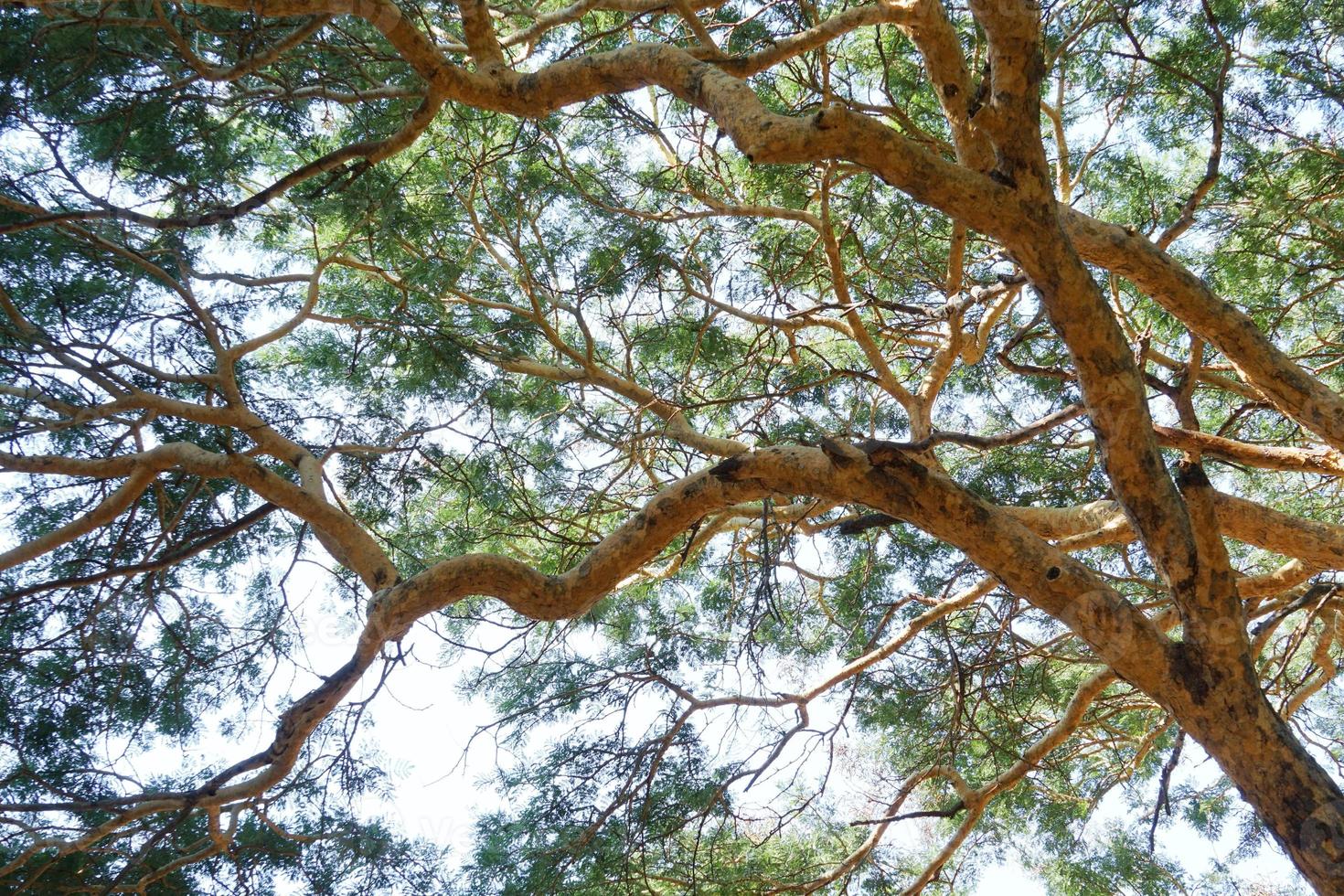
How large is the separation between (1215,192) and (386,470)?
12.0 ft

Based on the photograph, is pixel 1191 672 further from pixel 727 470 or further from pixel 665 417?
pixel 665 417

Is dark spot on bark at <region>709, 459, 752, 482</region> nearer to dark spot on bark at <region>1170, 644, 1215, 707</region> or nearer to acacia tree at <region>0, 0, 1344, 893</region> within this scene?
acacia tree at <region>0, 0, 1344, 893</region>

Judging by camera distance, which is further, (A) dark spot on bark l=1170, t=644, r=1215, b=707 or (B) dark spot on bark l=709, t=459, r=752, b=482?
(B) dark spot on bark l=709, t=459, r=752, b=482

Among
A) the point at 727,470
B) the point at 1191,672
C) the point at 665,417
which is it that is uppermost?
the point at 665,417

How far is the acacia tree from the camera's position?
2426 mm

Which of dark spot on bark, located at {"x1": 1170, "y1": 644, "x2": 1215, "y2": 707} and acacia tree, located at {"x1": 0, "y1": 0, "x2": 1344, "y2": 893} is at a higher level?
acacia tree, located at {"x1": 0, "y1": 0, "x2": 1344, "y2": 893}

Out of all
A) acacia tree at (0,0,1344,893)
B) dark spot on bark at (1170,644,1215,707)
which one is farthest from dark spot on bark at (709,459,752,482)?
dark spot on bark at (1170,644,1215,707)

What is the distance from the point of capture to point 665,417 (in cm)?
413

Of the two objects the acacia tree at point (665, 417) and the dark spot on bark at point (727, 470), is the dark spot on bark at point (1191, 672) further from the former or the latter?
the dark spot on bark at point (727, 470)

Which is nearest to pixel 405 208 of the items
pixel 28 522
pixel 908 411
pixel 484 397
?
pixel 484 397

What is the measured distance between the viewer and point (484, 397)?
411 cm

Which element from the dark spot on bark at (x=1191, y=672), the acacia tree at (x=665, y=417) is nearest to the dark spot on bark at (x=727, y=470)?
the acacia tree at (x=665, y=417)

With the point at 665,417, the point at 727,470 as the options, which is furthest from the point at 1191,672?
the point at 665,417

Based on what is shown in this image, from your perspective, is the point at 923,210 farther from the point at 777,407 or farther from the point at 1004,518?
the point at 1004,518
